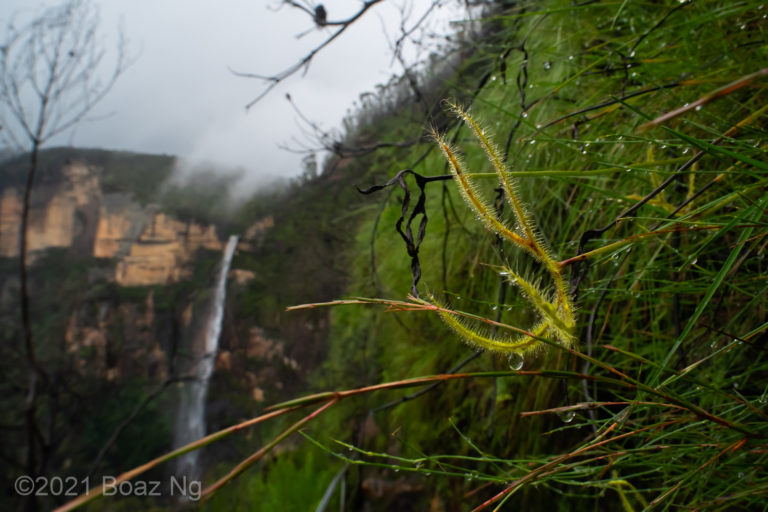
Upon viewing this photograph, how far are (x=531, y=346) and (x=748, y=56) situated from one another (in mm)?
381

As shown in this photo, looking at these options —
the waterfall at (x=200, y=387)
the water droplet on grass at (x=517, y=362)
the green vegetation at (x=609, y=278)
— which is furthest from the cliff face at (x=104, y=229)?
the water droplet on grass at (x=517, y=362)

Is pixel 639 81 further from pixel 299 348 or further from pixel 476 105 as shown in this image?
pixel 299 348

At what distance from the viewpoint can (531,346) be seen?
7.8 inches

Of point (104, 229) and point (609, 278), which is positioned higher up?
point (104, 229)

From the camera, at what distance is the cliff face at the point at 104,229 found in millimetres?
10453

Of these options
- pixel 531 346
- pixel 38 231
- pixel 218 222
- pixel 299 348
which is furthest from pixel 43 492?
pixel 38 231

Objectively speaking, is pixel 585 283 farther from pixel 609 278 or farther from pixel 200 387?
pixel 200 387

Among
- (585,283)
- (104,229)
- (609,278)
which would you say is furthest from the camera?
(104,229)

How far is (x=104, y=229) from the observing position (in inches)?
431

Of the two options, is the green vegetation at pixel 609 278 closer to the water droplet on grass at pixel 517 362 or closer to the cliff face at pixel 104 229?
the water droplet on grass at pixel 517 362

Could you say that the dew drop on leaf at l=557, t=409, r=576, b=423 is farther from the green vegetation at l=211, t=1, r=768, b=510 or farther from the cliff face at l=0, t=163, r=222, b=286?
the cliff face at l=0, t=163, r=222, b=286

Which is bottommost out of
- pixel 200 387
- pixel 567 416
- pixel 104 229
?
pixel 200 387

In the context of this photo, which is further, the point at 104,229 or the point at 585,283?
the point at 104,229

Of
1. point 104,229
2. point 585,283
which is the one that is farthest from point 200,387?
point 585,283
